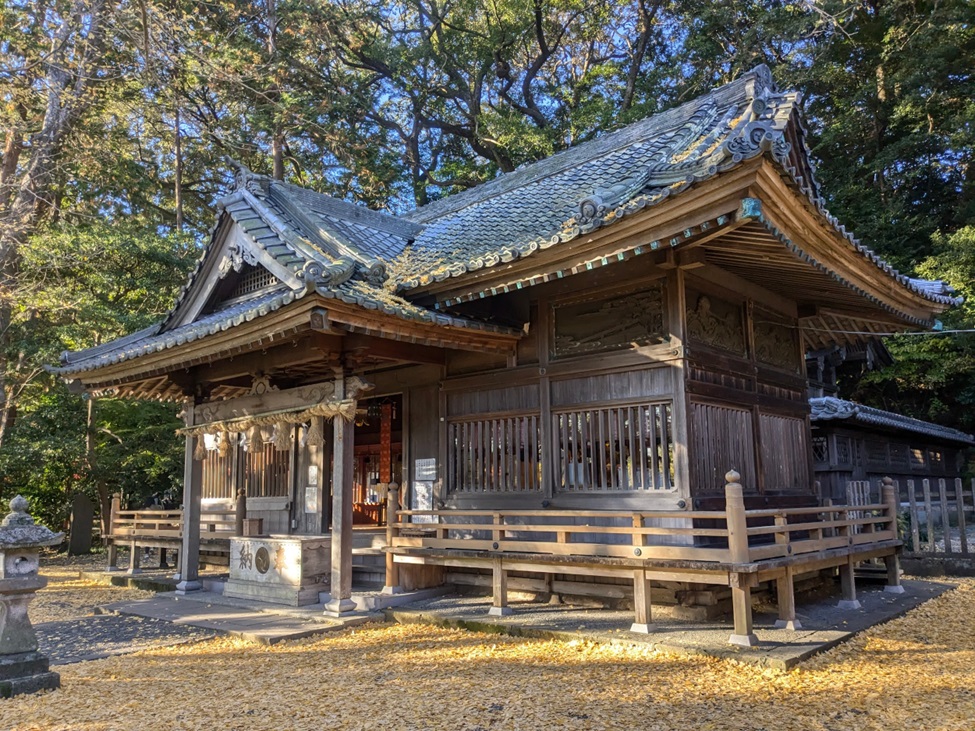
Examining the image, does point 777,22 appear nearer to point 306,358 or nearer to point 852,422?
point 852,422

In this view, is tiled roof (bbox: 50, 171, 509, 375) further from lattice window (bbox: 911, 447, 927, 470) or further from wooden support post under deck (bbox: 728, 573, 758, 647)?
lattice window (bbox: 911, 447, 927, 470)

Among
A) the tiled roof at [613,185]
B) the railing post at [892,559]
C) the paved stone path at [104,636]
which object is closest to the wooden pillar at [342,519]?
the paved stone path at [104,636]

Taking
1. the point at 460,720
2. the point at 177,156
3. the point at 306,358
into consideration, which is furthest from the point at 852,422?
the point at 177,156

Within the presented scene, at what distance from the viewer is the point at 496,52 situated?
29094 millimetres

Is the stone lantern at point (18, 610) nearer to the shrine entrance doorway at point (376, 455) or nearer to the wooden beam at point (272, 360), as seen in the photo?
the wooden beam at point (272, 360)

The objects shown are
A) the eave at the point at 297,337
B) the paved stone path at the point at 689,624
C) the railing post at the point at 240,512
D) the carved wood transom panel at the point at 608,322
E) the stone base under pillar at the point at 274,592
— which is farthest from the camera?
the railing post at the point at 240,512

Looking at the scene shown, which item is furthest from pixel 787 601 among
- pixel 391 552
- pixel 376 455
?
pixel 376 455

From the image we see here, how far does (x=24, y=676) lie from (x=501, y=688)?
4466 mm

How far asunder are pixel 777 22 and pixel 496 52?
431 inches

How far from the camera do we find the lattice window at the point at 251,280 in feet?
36.5

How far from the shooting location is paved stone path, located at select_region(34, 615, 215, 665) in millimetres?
7984

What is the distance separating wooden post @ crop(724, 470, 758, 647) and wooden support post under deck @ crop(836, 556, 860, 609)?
292 centimetres

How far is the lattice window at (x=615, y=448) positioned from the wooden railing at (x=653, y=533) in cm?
45

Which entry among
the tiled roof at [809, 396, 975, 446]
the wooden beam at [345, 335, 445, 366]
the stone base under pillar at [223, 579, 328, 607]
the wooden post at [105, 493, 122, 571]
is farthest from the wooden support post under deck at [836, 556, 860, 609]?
the wooden post at [105, 493, 122, 571]
